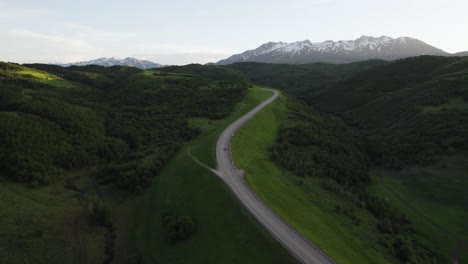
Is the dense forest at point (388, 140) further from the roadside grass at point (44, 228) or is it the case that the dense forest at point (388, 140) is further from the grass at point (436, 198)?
the roadside grass at point (44, 228)

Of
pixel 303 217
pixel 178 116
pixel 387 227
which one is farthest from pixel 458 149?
pixel 178 116

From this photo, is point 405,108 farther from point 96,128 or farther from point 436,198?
point 96,128

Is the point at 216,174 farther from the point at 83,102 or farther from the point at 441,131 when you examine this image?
the point at 83,102

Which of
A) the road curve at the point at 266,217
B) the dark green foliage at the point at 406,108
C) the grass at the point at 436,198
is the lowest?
the grass at the point at 436,198

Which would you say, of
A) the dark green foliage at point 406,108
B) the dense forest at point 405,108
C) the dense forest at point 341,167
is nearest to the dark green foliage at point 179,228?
the dense forest at point 341,167

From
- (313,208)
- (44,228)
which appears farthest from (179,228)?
(313,208)

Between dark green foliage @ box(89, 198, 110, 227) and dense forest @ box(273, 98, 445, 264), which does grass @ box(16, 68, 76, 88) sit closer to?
dark green foliage @ box(89, 198, 110, 227)

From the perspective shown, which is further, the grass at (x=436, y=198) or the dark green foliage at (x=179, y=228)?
the grass at (x=436, y=198)
